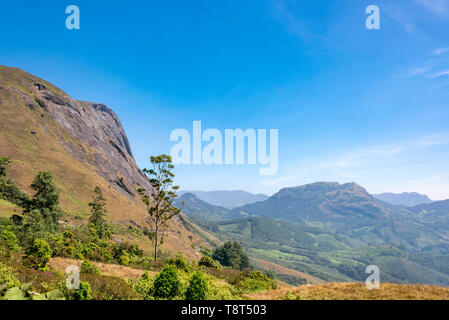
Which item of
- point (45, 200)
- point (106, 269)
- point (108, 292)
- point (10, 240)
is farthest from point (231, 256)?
point (108, 292)

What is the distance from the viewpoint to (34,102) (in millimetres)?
121750

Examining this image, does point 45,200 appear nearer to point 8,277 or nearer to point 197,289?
point 8,277

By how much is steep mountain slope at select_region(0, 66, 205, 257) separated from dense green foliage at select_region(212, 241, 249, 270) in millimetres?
9462

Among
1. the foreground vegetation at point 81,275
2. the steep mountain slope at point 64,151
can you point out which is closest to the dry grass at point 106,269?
the foreground vegetation at point 81,275

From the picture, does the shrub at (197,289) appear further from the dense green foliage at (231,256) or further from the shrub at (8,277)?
the dense green foliage at (231,256)

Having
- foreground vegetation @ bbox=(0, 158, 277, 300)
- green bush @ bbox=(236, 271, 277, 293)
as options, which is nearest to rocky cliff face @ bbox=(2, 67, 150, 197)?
foreground vegetation @ bbox=(0, 158, 277, 300)

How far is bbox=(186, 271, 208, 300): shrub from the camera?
12.9m

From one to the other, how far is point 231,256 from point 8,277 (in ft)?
243

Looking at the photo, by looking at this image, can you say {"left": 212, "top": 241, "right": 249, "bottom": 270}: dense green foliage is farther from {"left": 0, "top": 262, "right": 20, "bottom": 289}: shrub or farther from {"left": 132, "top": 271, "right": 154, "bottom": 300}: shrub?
{"left": 0, "top": 262, "right": 20, "bottom": 289}: shrub

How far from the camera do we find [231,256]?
7900 cm

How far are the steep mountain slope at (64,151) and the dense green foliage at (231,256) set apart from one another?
946cm

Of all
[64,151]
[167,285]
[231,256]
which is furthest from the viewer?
[64,151]

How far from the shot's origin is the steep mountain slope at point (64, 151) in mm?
76438
